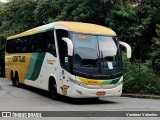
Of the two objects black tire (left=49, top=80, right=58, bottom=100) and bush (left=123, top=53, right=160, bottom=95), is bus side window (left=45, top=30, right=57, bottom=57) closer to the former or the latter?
black tire (left=49, top=80, right=58, bottom=100)

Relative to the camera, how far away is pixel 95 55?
15.4 m

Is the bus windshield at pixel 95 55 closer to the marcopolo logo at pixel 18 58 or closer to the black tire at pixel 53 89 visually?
the black tire at pixel 53 89

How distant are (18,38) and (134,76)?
26.5ft

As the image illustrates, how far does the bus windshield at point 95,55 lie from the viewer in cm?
1512

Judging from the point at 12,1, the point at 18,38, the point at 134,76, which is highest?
the point at 12,1

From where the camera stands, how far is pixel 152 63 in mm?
23844

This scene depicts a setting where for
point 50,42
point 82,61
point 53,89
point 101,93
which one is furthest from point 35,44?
point 101,93

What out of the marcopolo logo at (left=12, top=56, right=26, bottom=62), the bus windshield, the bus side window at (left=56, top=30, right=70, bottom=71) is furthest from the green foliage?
the bus side window at (left=56, top=30, right=70, bottom=71)

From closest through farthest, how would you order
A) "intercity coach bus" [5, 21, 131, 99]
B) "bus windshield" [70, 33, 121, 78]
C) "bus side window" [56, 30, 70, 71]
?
"intercity coach bus" [5, 21, 131, 99] < "bus windshield" [70, 33, 121, 78] < "bus side window" [56, 30, 70, 71]

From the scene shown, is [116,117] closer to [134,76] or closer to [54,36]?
[54,36]

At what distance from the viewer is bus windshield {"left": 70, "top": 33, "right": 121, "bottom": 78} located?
1512cm

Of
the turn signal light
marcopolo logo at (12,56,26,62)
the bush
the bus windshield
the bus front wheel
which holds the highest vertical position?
the bus windshield

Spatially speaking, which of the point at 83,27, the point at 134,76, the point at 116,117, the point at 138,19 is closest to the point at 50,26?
the point at 83,27

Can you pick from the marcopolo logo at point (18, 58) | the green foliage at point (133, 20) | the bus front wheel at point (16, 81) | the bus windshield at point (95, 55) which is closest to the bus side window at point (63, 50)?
the bus windshield at point (95, 55)
